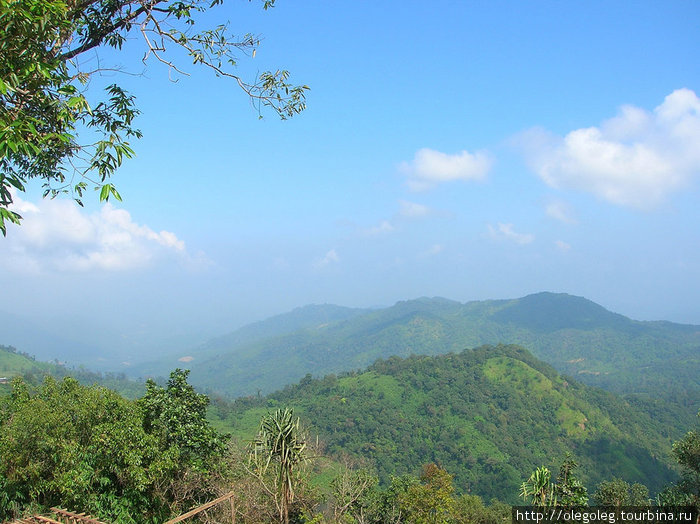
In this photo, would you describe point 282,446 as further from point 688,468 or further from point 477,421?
point 477,421

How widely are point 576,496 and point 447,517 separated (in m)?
4.66

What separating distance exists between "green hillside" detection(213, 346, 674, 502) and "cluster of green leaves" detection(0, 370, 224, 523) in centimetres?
5539

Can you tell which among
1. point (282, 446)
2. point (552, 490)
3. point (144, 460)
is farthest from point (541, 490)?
point (144, 460)

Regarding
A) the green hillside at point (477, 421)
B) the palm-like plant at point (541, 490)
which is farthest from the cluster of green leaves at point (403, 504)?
the green hillside at point (477, 421)

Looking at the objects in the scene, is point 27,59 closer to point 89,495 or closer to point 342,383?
point 89,495

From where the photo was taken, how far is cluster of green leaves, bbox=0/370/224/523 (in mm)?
10930

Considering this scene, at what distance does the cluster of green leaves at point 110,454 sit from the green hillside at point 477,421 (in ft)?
182

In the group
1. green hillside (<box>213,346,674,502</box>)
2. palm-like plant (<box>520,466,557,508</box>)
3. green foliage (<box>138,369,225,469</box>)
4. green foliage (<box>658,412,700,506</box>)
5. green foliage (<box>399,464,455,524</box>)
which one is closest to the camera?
green foliage (<box>138,369,225,469</box>)

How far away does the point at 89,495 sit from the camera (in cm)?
1082

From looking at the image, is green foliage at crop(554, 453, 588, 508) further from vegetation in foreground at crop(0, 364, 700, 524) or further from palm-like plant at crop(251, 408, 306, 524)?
palm-like plant at crop(251, 408, 306, 524)

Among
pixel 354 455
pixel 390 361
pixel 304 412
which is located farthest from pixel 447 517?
pixel 390 361

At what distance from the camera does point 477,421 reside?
80375 millimetres

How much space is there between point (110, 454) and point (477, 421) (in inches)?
3096

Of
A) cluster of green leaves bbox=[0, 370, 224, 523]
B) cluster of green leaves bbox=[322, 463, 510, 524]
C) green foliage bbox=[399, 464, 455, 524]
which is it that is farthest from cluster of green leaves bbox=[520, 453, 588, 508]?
cluster of green leaves bbox=[0, 370, 224, 523]
